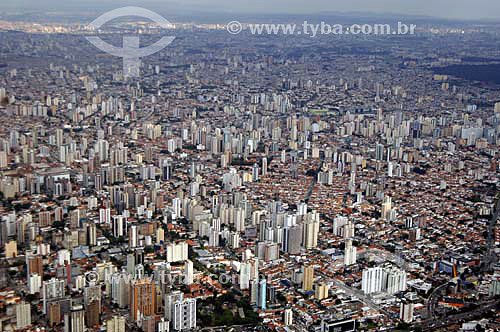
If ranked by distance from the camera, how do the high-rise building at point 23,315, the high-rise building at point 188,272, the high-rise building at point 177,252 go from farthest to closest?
the high-rise building at point 177,252, the high-rise building at point 188,272, the high-rise building at point 23,315

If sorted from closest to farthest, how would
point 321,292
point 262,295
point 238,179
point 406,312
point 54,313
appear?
point 54,313, point 406,312, point 262,295, point 321,292, point 238,179

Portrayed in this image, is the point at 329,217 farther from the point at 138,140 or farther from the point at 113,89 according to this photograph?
the point at 113,89

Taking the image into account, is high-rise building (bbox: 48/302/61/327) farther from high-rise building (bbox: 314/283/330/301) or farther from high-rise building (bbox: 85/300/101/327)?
high-rise building (bbox: 314/283/330/301)

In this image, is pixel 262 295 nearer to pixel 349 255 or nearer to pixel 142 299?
pixel 142 299

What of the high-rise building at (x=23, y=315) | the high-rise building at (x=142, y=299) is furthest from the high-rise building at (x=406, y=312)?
the high-rise building at (x=23, y=315)

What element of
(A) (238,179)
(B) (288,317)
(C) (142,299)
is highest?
(A) (238,179)

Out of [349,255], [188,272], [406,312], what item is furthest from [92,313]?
[349,255]

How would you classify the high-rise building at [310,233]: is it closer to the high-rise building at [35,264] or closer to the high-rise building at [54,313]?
the high-rise building at [35,264]
